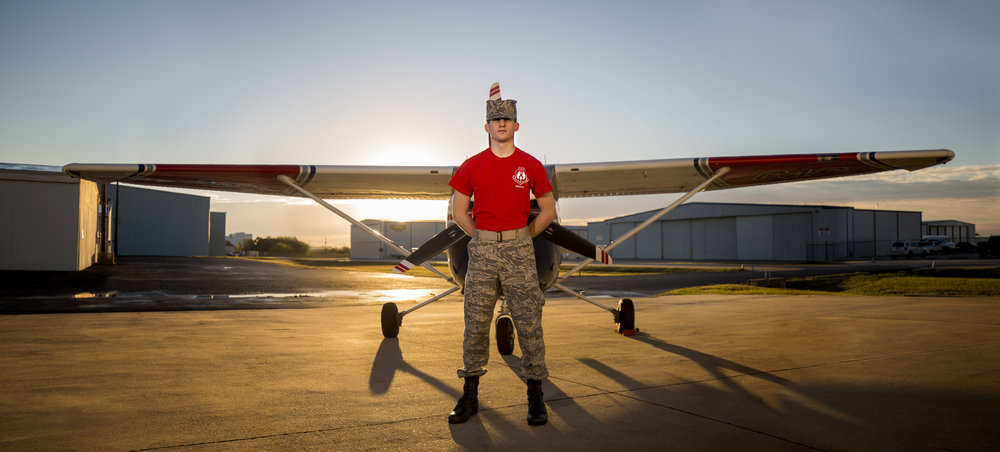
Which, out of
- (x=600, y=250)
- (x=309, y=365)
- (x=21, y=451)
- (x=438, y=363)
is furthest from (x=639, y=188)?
(x=21, y=451)

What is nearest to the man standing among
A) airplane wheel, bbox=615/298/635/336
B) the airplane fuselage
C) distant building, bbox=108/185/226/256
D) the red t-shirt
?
the red t-shirt

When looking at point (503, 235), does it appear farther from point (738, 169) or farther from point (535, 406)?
point (738, 169)

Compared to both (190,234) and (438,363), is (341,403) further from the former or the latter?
(190,234)

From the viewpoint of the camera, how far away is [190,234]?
173ft

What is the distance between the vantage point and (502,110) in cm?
368

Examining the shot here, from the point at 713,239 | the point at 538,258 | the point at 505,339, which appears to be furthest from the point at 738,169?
the point at 713,239

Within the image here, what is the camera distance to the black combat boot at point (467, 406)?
10.7 feet

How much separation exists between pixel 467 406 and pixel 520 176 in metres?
1.45

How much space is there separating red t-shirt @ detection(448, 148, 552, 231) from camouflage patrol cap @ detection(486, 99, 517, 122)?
0.72ft

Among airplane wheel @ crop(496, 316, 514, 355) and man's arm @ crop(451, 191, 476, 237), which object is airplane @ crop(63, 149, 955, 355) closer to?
airplane wheel @ crop(496, 316, 514, 355)

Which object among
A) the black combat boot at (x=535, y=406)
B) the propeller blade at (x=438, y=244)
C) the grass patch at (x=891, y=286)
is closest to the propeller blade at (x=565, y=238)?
the propeller blade at (x=438, y=244)

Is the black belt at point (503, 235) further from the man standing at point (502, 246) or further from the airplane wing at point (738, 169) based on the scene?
the airplane wing at point (738, 169)

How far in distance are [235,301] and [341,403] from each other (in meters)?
10.9

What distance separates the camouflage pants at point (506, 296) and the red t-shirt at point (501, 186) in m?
0.15
